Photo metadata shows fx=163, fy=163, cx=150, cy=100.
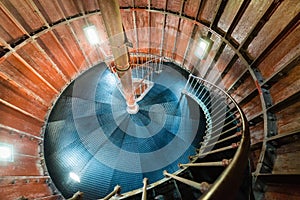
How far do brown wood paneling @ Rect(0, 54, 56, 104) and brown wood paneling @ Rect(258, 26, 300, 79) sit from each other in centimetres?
761

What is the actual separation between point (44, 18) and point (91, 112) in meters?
3.56

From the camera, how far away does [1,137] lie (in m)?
5.34

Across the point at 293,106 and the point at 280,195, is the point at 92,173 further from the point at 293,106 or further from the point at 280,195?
the point at 293,106

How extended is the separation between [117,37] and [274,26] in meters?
3.70

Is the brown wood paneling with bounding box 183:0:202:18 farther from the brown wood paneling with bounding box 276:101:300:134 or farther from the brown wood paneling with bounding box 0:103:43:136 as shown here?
the brown wood paneling with bounding box 0:103:43:136

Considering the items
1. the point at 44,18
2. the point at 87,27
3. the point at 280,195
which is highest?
the point at 87,27

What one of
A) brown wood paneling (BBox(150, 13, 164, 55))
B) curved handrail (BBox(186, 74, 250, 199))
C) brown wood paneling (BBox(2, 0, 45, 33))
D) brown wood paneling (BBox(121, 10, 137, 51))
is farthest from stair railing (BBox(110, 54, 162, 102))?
curved handrail (BBox(186, 74, 250, 199))

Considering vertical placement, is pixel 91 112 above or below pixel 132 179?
above

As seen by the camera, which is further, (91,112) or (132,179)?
(91,112)

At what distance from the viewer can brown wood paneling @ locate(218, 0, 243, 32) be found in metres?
4.47

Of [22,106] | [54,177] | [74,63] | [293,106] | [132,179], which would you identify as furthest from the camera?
[74,63]

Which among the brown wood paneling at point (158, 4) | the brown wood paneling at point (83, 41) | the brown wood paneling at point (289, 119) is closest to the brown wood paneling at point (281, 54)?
the brown wood paneling at point (289, 119)

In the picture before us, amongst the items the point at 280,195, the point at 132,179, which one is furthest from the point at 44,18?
the point at 280,195

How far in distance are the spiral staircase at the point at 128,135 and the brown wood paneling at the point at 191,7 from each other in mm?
2247
